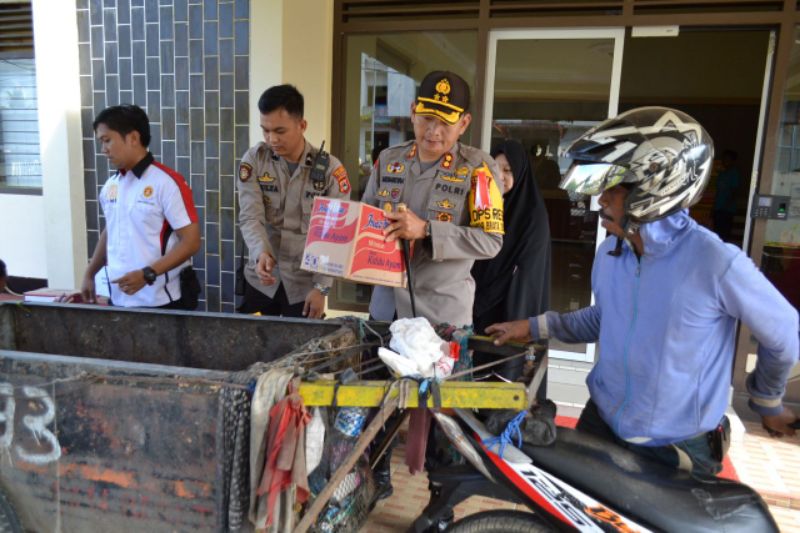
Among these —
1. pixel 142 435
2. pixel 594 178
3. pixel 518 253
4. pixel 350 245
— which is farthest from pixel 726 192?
pixel 142 435

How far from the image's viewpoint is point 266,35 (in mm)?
4223

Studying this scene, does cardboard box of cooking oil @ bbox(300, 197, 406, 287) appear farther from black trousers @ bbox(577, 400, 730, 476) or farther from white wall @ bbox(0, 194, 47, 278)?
white wall @ bbox(0, 194, 47, 278)

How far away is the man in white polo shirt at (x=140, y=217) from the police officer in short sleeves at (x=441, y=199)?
105cm

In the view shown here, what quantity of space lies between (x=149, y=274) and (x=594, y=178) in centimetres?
218

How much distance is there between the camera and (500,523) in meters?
1.67

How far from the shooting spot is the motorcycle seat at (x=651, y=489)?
145cm

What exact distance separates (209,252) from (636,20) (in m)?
3.79

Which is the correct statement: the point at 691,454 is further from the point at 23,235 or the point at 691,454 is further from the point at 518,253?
the point at 23,235

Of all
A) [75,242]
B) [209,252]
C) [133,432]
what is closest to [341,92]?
[209,252]

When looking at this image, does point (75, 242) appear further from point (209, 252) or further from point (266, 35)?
point (266, 35)

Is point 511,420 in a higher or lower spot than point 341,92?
lower

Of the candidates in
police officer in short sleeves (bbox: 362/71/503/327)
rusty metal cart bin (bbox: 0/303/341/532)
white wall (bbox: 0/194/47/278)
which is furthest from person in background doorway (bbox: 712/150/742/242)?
white wall (bbox: 0/194/47/278)

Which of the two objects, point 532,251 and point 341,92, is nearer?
point 532,251

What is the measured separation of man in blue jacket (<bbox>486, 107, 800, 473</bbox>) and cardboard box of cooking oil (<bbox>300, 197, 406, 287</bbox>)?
0.71 m
